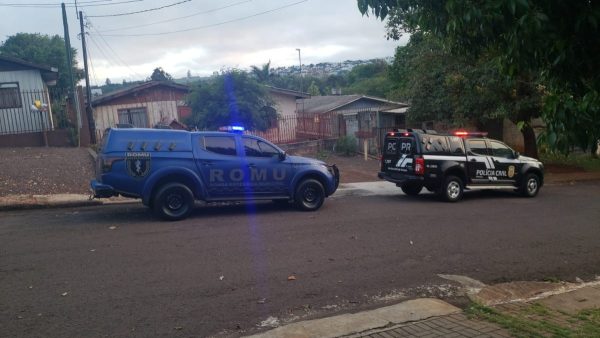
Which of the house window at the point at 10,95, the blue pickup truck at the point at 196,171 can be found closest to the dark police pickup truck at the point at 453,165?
the blue pickup truck at the point at 196,171

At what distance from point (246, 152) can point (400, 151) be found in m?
4.55

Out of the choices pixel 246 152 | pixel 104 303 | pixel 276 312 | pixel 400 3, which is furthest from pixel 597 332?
pixel 246 152

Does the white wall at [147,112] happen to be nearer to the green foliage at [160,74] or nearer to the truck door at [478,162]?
the truck door at [478,162]

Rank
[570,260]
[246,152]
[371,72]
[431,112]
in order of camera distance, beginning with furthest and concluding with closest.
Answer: [371,72]
[431,112]
[246,152]
[570,260]

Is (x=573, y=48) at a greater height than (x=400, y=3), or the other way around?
(x=400, y=3)

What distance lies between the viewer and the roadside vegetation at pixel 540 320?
4641mm

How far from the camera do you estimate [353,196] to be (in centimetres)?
1384

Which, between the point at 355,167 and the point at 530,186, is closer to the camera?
the point at 530,186

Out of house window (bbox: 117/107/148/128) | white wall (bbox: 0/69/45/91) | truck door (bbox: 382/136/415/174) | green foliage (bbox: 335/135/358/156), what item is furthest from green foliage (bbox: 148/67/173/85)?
truck door (bbox: 382/136/415/174)

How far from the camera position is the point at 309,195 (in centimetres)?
1125

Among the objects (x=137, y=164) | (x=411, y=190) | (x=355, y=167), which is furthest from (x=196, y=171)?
(x=355, y=167)

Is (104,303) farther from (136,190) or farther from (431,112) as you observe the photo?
(431,112)

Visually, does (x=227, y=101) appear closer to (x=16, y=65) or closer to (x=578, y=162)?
(x=16, y=65)

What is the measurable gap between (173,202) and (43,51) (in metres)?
41.2
